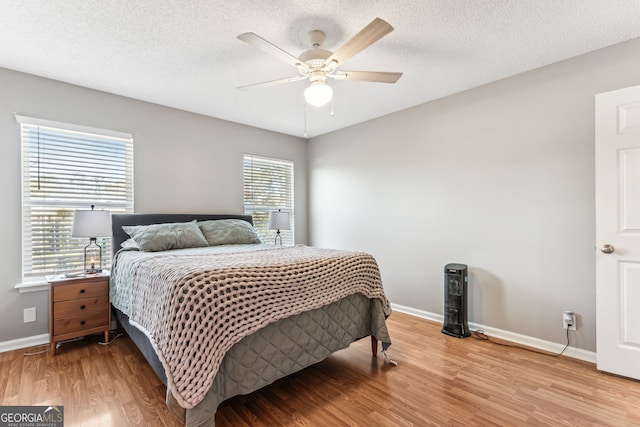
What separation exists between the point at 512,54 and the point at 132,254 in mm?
3728

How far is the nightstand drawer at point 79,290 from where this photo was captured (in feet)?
8.45

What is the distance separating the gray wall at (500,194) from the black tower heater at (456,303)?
0.21 m

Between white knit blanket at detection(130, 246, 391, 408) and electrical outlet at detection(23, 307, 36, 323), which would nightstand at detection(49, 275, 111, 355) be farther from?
white knit blanket at detection(130, 246, 391, 408)

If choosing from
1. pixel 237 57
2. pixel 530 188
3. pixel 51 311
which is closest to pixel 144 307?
pixel 51 311

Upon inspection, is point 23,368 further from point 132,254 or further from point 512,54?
point 512,54

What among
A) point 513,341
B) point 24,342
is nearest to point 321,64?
point 513,341

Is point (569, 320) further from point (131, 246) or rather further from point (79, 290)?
point (79, 290)

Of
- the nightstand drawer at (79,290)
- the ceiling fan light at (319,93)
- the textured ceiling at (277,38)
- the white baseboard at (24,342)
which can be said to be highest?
the textured ceiling at (277,38)

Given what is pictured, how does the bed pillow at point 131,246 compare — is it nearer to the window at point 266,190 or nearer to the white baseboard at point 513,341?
the white baseboard at point 513,341

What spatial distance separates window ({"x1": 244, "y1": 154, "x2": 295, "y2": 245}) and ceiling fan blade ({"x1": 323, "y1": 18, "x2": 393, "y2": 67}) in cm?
260

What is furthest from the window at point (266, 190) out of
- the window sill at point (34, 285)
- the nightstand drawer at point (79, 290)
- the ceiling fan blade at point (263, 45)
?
the ceiling fan blade at point (263, 45)

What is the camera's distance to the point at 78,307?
105 inches

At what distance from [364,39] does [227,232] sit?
257 cm

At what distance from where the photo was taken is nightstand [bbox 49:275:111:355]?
256 cm
